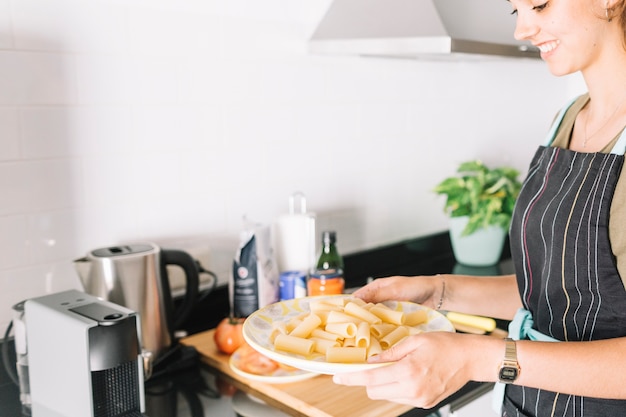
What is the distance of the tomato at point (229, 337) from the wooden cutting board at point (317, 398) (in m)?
0.05

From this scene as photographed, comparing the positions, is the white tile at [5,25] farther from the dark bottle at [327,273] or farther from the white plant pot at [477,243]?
the white plant pot at [477,243]

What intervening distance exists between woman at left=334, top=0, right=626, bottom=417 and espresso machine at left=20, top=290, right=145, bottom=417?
373mm

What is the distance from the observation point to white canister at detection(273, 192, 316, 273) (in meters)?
1.70

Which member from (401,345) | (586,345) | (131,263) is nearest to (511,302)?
(586,345)

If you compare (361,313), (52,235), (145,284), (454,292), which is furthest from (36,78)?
(454,292)

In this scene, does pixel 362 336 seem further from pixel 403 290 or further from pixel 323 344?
pixel 403 290

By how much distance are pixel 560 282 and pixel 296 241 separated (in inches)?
27.8

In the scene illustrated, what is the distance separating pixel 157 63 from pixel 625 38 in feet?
3.22

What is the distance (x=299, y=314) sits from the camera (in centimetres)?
122

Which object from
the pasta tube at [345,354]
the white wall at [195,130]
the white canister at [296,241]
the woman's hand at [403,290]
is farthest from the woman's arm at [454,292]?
the white wall at [195,130]

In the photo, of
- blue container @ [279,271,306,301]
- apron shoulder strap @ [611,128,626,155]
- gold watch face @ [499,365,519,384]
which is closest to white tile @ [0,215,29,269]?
blue container @ [279,271,306,301]

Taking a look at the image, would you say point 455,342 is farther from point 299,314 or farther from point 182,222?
point 182,222

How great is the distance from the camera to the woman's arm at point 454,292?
1.27m

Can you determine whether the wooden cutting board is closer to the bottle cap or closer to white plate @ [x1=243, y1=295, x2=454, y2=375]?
white plate @ [x1=243, y1=295, x2=454, y2=375]
